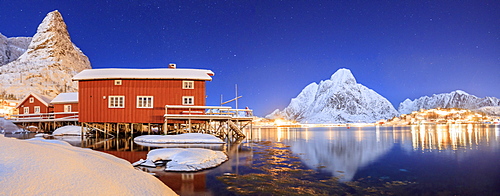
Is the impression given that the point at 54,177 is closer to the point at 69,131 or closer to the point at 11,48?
the point at 69,131

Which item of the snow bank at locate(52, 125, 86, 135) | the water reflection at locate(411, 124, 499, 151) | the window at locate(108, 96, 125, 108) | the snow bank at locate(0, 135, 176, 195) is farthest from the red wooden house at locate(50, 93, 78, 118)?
the water reflection at locate(411, 124, 499, 151)

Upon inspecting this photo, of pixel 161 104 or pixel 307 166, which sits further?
pixel 161 104

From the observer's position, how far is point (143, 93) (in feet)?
101

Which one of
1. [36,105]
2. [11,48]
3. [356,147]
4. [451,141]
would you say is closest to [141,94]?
[356,147]

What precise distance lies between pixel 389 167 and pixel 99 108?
28.5m

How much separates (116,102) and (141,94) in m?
2.99

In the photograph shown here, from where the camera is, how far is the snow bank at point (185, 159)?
13180mm

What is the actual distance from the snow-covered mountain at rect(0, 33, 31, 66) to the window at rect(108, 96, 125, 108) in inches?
6906

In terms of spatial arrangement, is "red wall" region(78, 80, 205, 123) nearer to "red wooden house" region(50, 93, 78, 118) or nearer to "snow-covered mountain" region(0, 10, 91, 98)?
"red wooden house" region(50, 93, 78, 118)

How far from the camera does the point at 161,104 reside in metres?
30.6

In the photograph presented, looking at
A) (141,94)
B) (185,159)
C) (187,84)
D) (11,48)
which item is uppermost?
(11,48)

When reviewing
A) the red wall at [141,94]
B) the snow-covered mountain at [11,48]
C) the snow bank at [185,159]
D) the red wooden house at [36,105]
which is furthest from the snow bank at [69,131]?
the snow-covered mountain at [11,48]

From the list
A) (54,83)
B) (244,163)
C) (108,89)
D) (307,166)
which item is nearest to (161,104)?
Answer: (108,89)

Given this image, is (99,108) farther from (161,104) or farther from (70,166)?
(70,166)
